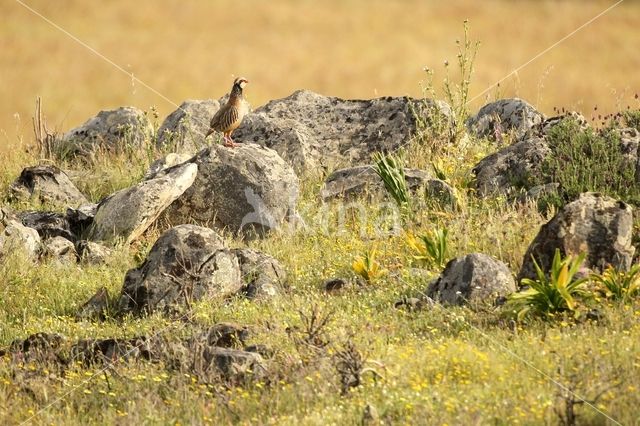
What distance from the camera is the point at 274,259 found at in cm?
1191

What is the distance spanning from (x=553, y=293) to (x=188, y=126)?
8578 millimetres

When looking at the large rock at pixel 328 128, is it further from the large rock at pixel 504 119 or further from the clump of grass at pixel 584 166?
the clump of grass at pixel 584 166

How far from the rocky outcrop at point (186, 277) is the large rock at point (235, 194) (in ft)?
7.47

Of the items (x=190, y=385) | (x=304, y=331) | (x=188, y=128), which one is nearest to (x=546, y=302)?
(x=304, y=331)

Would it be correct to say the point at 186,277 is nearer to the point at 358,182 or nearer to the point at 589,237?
the point at 589,237

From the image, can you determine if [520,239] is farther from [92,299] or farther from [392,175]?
[92,299]

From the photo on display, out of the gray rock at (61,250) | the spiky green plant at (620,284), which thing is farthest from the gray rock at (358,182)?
the spiky green plant at (620,284)

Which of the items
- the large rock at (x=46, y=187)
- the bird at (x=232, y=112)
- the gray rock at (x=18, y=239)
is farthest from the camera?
the large rock at (x=46, y=187)

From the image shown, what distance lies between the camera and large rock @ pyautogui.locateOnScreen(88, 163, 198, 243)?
13.2 metres

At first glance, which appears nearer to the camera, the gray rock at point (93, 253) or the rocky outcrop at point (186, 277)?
the rocky outcrop at point (186, 277)

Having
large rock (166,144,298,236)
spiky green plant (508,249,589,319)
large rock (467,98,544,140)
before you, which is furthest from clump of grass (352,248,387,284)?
large rock (467,98,544,140)

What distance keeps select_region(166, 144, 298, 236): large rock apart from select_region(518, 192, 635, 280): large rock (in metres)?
4.30

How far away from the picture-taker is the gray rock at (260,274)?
1108cm

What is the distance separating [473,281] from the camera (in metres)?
10.2
